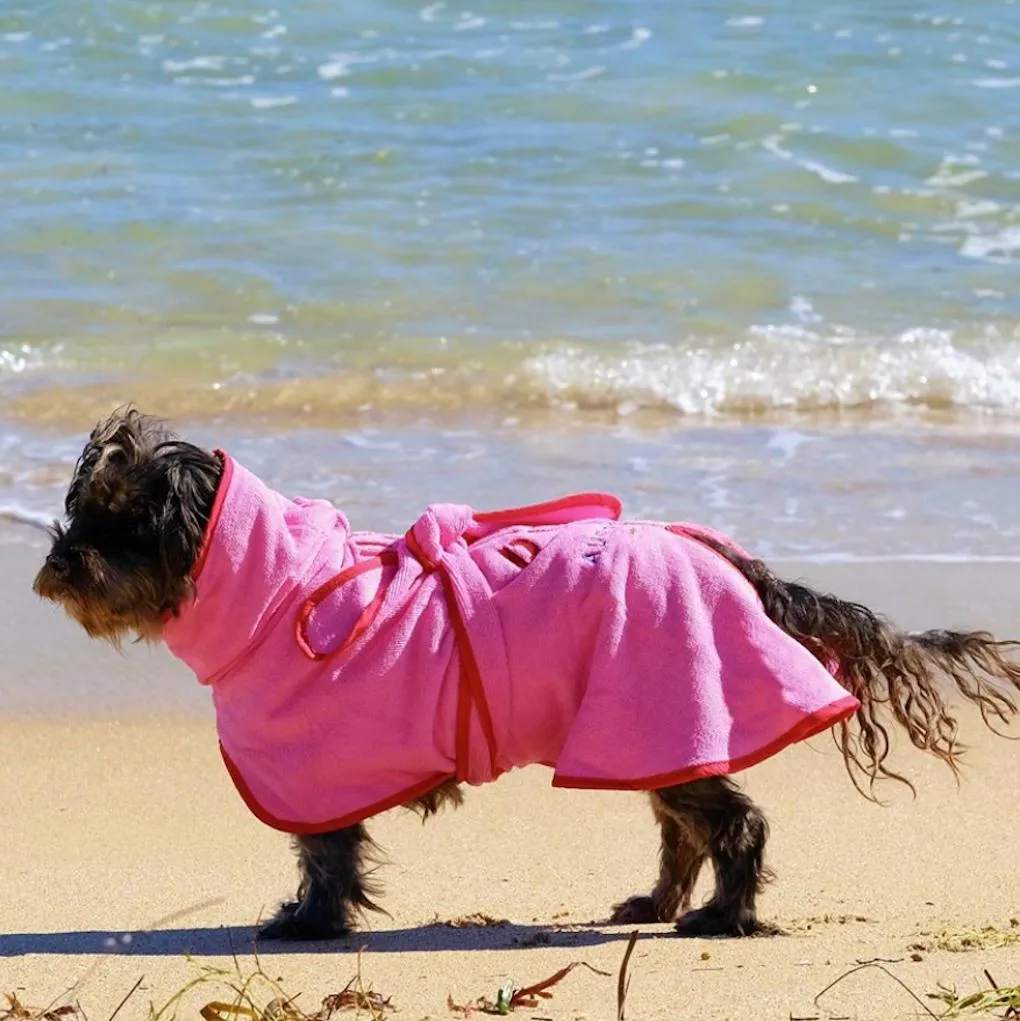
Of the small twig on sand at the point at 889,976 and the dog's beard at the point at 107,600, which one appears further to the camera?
the dog's beard at the point at 107,600

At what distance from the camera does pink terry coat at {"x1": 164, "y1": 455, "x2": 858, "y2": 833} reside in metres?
3.91

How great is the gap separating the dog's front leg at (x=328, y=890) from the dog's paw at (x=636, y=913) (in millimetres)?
583

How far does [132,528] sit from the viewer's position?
4.05 meters

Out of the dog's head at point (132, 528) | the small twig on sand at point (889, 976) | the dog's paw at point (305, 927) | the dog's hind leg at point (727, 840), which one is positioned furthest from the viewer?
the dog's paw at point (305, 927)

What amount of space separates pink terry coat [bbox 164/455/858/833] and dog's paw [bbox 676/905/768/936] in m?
0.49

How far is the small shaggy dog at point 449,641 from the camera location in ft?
12.8

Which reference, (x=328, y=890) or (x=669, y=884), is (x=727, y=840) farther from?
(x=328, y=890)

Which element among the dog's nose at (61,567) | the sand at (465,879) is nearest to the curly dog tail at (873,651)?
the sand at (465,879)

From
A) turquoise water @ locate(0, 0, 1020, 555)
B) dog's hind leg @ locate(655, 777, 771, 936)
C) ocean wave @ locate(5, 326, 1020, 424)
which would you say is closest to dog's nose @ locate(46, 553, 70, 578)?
dog's hind leg @ locate(655, 777, 771, 936)

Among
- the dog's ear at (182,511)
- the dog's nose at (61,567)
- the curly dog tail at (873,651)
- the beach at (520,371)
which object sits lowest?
the beach at (520,371)

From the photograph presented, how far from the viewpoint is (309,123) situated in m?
13.3

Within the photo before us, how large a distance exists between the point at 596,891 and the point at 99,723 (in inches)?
69.6

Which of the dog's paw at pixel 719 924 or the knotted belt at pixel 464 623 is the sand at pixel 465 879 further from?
the knotted belt at pixel 464 623

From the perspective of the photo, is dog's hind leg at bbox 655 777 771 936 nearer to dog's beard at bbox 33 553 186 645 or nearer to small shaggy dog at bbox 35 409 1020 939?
small shaggy dog at bbox 35 409 1020 939
